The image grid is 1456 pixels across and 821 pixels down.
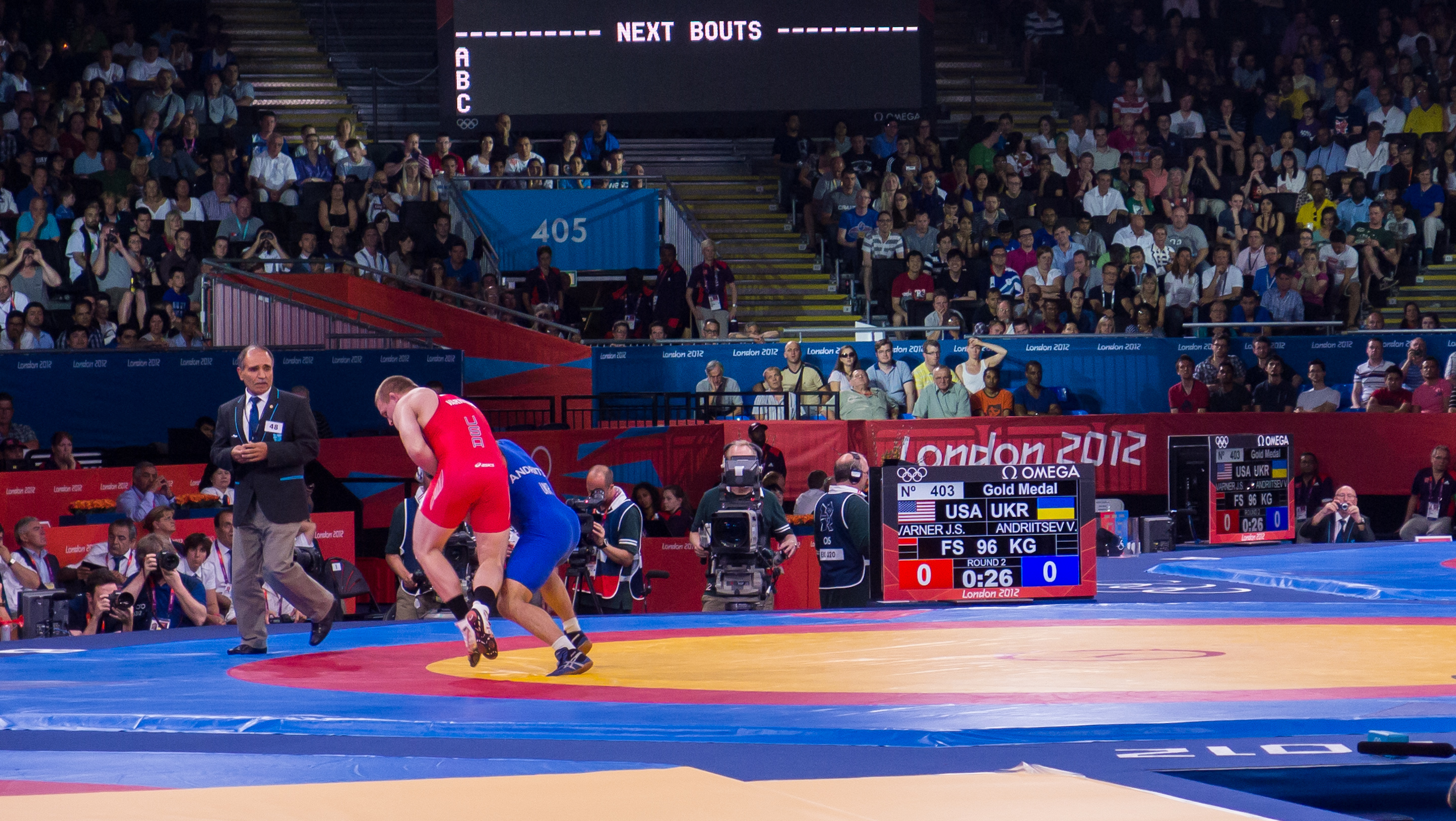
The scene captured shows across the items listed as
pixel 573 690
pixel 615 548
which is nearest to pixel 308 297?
pixel 615 548

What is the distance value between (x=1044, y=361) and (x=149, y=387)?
28.9 feet

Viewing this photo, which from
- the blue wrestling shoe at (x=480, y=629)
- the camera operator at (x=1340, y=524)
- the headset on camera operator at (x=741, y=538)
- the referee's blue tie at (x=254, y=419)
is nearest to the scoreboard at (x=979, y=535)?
the headset on camera operator at (x=741, y=538)

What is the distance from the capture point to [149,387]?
1498cm

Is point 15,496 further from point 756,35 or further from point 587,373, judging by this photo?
point 756,35

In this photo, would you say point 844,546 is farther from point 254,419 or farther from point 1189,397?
point 1189,397

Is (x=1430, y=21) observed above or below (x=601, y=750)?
above

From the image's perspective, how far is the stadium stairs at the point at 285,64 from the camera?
21797 mm

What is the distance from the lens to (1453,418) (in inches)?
648

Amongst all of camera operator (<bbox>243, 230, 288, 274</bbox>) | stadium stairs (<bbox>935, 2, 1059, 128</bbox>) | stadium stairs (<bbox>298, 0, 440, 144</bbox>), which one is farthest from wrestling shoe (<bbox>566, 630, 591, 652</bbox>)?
stadium stairs (<bbox>935, 2, 1059, 128</bbox>)

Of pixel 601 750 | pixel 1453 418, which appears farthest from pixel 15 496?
pixel 1453 418

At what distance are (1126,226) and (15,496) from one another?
42.5 ft

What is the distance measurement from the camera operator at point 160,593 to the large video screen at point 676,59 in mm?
9530

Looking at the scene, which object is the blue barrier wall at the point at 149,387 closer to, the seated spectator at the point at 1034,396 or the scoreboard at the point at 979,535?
the seated spectator at the point at 1034,396

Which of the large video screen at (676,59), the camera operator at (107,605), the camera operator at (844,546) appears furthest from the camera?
the large video screen at (676,59)
